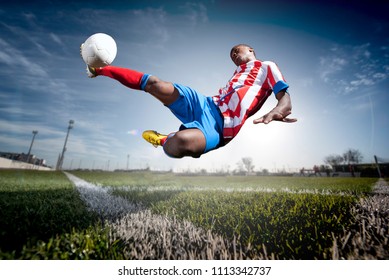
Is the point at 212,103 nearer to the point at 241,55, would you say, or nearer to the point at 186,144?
the point at 186,144

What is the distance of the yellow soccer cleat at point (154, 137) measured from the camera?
2.47m

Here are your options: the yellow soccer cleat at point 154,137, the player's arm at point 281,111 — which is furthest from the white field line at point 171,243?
the yellow soccer cleat at point 154,137

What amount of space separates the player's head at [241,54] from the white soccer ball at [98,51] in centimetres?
161

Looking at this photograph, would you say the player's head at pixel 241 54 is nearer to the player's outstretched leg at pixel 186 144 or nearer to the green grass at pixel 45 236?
the player's outstretched leg at pixel 186 144

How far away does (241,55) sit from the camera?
273 cm

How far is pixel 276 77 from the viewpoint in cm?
231

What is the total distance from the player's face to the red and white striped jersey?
181 mm

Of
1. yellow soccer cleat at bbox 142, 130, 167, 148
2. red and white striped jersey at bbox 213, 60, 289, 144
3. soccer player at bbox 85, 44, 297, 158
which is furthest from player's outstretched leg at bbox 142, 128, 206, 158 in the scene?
red and white striped jersey at bbox 213, 60, 289, 144

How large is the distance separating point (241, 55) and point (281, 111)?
1.16 m

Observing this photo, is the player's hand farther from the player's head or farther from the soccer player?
the player's head

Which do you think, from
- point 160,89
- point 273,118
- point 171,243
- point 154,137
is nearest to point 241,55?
point 273,118

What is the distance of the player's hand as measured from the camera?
1793mm

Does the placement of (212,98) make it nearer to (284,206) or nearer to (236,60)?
(236,60)
